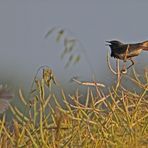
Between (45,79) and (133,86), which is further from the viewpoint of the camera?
(133,86)

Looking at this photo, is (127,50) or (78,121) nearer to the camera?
(78,121)

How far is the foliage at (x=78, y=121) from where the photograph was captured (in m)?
1.44

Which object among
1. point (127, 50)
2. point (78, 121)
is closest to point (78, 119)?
point (78, 121)

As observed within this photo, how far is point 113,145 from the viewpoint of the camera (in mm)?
1457

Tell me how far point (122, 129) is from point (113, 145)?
0.09m

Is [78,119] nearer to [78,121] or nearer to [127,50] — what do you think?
[78,121]

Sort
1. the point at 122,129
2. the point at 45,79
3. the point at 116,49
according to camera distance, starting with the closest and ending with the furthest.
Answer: the point at 45,79 < the point at 122,129 < the point at 116,49

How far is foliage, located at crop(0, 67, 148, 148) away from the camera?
4.72 ft

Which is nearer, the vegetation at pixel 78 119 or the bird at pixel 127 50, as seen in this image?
the vegetation at pixel 78 119

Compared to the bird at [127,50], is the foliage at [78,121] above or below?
below

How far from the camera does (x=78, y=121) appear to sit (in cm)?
151

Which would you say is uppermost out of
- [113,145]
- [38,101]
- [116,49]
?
[116,49]

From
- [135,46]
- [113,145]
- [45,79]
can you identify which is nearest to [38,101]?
[45,79]

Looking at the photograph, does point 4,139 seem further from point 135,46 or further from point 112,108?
point 135,46
